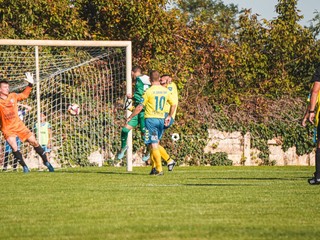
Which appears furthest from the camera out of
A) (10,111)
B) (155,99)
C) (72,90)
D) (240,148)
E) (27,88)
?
(240,148)

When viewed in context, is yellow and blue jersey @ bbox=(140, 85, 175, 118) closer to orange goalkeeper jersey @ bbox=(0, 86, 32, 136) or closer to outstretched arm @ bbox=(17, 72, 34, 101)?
outstretched arm @ bbox=(17, 72, 34, 101)

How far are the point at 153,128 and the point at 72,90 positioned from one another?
6.58 metres

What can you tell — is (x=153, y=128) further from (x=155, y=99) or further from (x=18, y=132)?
(x=18, y=132)

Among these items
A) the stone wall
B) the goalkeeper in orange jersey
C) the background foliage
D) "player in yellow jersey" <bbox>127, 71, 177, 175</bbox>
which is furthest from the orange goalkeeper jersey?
the stone wall

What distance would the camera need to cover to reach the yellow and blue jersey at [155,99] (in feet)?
53.1

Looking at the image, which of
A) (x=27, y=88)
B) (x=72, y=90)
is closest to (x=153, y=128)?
(x=27, y=88)

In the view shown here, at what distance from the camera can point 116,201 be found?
10.1 m

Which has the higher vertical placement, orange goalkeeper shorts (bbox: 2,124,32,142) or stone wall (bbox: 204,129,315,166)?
orange goalkeeper shorts (bbox: 2,124,32,142)

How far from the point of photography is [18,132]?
60.1 feet

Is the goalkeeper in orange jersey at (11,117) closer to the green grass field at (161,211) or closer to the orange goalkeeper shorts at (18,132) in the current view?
the orange goalkeeper shorts at (18,132)

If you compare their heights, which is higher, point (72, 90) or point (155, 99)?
point (72, 90)

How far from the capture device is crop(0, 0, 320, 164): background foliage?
87.9 feet

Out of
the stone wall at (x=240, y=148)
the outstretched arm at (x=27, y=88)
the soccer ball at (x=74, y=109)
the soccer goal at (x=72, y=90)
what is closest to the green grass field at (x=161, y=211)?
the outstretched arm at (x=27, y=88)

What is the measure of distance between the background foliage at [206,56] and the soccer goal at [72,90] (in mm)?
3307
